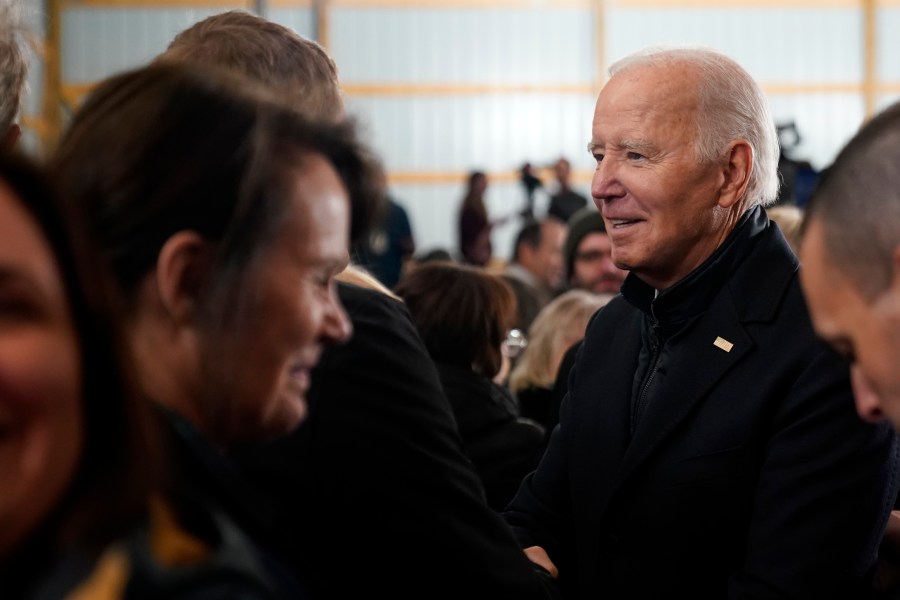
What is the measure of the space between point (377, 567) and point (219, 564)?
75 cm

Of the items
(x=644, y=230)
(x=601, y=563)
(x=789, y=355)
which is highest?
(x=644, y=230)

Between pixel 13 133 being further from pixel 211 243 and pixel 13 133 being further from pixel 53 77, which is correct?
pixel 53 77

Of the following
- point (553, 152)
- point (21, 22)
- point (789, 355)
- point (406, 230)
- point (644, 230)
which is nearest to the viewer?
point (21, 22)

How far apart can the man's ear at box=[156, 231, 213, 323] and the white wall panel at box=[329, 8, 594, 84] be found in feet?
52.4

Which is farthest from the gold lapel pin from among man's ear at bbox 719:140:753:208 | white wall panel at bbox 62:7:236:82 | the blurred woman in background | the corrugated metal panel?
white wall panel at bbox 62:7:236:82

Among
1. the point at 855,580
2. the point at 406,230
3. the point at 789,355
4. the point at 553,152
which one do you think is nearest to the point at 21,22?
the point at 789,355

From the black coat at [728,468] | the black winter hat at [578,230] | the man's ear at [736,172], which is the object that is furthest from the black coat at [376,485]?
the black winter hat at [578,230]

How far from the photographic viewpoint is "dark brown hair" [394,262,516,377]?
10.6 feet

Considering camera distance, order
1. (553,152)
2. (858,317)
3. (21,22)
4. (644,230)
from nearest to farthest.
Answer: (858,317)
(21,22)
(644,230)
(553,152)

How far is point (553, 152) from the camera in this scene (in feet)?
55.5

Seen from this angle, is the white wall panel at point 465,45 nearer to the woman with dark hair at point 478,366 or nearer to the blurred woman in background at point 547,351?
the blurred woman in background at point 547,351

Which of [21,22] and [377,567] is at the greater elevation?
[21,22]

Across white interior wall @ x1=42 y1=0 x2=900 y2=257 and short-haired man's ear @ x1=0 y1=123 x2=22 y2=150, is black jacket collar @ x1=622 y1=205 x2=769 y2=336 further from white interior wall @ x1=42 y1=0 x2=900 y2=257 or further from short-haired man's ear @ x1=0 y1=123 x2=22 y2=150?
white interior wall @ x1=42 y1=0 x2=900 y2=257

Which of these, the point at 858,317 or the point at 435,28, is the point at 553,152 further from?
the point at 858,317
